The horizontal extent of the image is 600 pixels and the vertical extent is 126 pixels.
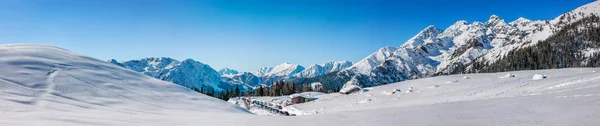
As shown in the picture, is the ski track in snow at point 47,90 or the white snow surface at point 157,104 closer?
the white snow surface at point 157,104

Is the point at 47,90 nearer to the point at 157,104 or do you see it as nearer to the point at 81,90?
the point at 81,90

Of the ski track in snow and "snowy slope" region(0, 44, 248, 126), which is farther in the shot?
the ski track in snow

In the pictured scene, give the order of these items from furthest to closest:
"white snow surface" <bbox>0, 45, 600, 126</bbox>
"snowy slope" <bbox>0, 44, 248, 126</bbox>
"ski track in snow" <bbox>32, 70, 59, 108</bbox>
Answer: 1. "ski track in snow" <bbox>32, 70, 59, 108</bbox>
2. "snowy slope" <bbox>0, 44, 248, 126</bbox>
3. "white snow surface" <bbox>0, 45, 600, 126</bbox>

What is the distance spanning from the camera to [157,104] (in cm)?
2608

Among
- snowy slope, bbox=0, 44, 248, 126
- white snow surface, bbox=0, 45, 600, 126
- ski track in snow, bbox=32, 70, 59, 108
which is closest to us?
white snow surface, bbox=0, 45, 600, 126

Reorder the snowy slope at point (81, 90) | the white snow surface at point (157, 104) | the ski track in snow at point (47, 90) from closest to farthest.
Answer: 1. the white snow surface at point (157, 104)
2. the snowy slope at point (81, 90)
3. the ski track in snow at point (47, 90)

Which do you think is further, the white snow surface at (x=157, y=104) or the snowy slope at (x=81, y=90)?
the snowy slope at (x=81, y=90)

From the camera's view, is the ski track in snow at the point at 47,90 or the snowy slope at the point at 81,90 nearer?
the snowy slope at the point at 81,90

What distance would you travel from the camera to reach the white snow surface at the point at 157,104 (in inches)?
459

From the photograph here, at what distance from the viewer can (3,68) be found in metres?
24.3

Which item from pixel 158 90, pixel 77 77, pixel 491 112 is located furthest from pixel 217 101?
pixel 491 112

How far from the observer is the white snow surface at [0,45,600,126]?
1166 centimetres

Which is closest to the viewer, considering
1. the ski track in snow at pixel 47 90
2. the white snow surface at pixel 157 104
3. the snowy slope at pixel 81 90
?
the white snow surface at pixel 157 104

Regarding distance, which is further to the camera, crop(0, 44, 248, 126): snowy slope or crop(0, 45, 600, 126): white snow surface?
crop(0, 44, 248, 126): snowy slope
